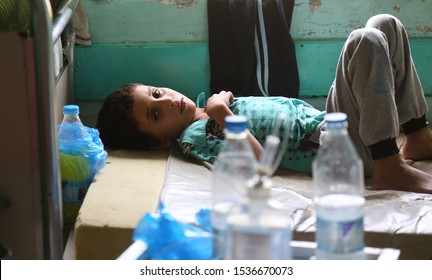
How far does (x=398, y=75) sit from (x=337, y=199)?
118cm

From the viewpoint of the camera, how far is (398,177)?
2.13 m

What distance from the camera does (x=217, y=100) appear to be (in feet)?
7.75

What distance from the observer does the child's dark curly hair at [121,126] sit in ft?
8.02

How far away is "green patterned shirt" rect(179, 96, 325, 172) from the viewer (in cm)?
238

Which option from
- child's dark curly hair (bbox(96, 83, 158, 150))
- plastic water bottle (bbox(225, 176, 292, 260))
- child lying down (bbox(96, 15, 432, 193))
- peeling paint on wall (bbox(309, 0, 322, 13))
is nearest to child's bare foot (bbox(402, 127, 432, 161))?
child lying down (bbox(96, 15, 432, 193))

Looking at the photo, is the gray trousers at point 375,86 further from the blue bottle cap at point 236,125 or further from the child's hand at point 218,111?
the blue bottle cap at point 236,125

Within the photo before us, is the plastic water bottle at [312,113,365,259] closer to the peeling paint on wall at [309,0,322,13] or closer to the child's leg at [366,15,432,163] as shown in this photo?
the child's leg at [366,15,432,163]

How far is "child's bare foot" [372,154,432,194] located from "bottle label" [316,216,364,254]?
3.07 feet

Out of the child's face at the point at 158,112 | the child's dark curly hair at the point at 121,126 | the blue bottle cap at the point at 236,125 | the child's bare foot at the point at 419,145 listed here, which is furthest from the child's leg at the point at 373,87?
the blue bottle cap at the point at 236,125

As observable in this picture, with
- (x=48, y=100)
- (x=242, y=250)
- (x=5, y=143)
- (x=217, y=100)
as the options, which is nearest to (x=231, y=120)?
(x=242, y=250)

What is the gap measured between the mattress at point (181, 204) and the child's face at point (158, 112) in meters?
0.10

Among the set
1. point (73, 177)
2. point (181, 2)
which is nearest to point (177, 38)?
point (181, 2)

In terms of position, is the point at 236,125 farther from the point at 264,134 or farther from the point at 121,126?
the point at 121,126
